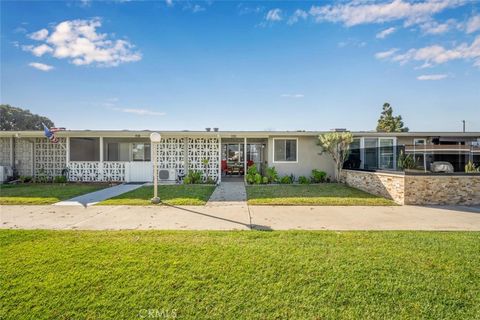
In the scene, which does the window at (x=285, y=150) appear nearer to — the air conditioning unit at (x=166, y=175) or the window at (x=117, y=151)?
the air conditioning unit at (x=166, y=175)

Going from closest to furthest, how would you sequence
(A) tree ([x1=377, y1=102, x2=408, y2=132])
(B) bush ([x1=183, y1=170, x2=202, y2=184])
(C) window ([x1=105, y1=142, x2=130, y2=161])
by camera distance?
(B) bush ([x1=183, y1=170, x2=202, y2=184]), (C) window ([x1=105, y1=142, x2=130, y2=161]), (A) tree ([x1=377, y1=102, x2=408, y2=132])

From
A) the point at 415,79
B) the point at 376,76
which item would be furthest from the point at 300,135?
the point at 415,79

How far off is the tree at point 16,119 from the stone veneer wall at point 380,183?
1458 inches

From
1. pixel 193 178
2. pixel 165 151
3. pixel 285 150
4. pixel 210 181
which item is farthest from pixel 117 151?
pixel 285 150

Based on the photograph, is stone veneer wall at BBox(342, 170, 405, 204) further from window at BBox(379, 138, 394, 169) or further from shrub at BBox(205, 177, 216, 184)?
shrub at BBox(205, 177, 216, 184)

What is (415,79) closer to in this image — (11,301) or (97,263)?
(97,263)

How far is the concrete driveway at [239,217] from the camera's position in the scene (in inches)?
204

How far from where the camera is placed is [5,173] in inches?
492

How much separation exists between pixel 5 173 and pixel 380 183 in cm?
1795

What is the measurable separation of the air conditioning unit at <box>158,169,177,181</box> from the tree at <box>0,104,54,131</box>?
2846cm

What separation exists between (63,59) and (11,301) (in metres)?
12.7

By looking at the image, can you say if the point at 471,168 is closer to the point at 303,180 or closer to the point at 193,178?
the point at 303,180

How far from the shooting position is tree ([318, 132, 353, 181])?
11270 mm

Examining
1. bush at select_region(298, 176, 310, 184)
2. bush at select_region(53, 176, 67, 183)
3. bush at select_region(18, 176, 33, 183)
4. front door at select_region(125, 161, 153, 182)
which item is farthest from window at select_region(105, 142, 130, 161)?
bush at select_region(298, 176, 310, 184)
